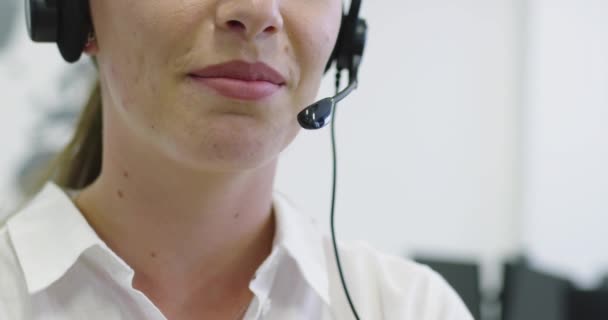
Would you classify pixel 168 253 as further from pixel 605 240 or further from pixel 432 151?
pixel 605 240

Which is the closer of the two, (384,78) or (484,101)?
(384,78)

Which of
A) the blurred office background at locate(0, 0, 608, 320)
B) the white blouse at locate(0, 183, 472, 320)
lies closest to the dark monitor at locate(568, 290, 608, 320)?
the white blouse at locate(0, 183, 472, 320)

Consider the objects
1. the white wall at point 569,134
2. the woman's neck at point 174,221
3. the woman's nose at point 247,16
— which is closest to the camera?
the woman's nose at point 247,16

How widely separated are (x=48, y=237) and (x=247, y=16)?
14.8 inches

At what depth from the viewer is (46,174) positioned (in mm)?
1137

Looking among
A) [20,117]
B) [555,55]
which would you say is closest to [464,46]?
[555,55]

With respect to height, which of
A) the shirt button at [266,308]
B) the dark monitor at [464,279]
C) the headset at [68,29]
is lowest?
the dark monitor at [464,279]

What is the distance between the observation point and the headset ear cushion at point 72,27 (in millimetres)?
850

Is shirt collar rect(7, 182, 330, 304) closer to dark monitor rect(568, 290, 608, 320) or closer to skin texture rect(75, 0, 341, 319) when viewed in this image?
skin texture rect(75, 0, 341, 319)

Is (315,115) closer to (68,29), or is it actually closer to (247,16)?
(247,16)

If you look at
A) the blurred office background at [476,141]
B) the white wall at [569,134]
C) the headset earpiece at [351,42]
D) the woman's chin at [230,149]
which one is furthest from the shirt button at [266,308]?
the white wall at [569,134]

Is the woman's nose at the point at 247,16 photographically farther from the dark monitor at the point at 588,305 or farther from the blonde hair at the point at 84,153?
the dark monitor at the point at 588,305

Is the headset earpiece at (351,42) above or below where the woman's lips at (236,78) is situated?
below

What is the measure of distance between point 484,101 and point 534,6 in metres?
0.51
